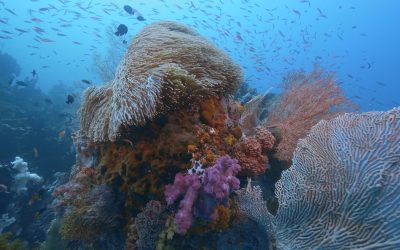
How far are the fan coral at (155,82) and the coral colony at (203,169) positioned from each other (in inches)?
0.7

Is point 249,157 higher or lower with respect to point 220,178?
lower

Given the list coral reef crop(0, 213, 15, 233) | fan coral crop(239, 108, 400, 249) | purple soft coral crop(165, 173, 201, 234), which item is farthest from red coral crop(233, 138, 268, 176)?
coral reef crop(0, 213, 15, 233)

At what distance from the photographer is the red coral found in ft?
14.0

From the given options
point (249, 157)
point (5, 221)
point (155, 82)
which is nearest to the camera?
point (155, 82)

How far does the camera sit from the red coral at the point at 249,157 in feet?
14.0

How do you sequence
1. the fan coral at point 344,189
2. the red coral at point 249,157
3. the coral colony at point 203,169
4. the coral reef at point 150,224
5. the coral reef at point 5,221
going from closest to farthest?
the fan coral at point 344,189, the coral colony at point 203,169, the coral reef at point 150,224, the red coral at point 249,157, the coral reef at point 5,221

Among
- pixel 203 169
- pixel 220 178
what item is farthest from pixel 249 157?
pixel 220 178

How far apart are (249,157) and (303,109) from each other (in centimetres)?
272

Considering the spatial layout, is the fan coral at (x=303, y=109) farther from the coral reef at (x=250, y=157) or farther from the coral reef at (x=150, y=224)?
the coral reef at (x=150, y=224)

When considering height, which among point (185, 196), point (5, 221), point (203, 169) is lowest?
point (5, 221)

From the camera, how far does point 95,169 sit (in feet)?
16.1

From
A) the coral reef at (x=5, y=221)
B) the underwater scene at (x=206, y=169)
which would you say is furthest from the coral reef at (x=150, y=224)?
the coral reef at (x=5, y=221)

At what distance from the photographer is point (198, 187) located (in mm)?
3316

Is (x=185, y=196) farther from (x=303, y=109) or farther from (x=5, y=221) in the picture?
(x=5, y=221)
